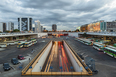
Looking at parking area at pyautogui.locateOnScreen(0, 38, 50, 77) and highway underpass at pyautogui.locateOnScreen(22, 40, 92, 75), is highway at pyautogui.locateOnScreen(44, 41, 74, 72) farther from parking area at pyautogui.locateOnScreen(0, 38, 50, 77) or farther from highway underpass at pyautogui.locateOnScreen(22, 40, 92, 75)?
parking area at pyautogui.locateOnScreen(0, 38, 50, 77)

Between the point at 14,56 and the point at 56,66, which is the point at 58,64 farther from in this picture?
the point at 14,56

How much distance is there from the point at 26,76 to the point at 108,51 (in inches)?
1076

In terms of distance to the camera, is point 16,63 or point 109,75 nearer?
point 109,75

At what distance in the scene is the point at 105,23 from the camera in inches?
5615

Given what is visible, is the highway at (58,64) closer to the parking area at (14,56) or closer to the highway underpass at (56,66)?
the highway underpass at (56,66)

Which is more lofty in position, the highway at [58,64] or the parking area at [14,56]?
the parking area at [14,56]

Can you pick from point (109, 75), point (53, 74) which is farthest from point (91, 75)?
point (53, 74)

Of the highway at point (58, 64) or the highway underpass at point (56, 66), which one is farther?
the highway at point (58, 64)

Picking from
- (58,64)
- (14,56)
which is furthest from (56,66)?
(14,56)

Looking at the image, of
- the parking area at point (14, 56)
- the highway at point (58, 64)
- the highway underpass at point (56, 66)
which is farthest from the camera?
the highway at point (58, 64)

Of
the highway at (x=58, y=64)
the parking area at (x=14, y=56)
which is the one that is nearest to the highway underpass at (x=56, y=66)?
the highway at (x=58, y=64)

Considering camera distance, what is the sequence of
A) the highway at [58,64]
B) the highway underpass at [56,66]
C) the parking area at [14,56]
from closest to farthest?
the highway underpass at [56,66]
the parking area at [14,56]
the highway at [58,64]

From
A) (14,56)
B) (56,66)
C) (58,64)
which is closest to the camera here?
(14,56)

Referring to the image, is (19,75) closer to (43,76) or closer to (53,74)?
(43,76)
